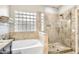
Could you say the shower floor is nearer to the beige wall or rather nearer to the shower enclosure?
the shower enclosure

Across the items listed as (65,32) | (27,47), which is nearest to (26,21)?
(27,47)

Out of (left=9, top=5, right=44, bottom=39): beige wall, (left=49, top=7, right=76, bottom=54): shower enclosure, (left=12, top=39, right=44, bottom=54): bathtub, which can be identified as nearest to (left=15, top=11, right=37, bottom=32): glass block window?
(left=9, top=5, right=44, bottom=39): beige wall

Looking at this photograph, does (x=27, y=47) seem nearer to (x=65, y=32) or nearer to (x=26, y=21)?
(x=26, y=21)

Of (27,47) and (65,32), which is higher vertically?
(65,32)

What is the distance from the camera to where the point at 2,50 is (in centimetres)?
181

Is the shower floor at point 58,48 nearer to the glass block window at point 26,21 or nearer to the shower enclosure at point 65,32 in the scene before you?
the shower enclosure at point 65,32

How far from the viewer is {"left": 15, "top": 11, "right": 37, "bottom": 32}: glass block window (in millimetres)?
1839

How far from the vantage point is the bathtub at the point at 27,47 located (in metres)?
1.84

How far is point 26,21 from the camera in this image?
1852 millimetres

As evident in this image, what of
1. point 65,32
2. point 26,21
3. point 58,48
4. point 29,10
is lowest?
point 58,48

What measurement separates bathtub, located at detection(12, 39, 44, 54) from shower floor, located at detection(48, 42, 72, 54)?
0.16 m

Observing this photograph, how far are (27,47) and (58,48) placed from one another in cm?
49

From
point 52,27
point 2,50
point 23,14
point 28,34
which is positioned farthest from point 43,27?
point 2,50
